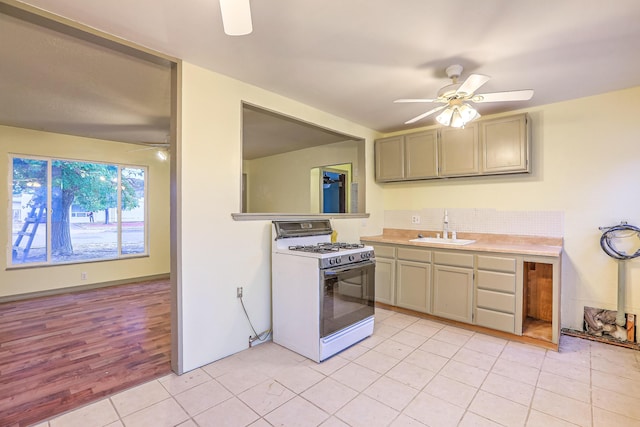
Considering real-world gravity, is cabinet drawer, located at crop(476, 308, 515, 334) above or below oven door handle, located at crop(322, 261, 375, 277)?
below

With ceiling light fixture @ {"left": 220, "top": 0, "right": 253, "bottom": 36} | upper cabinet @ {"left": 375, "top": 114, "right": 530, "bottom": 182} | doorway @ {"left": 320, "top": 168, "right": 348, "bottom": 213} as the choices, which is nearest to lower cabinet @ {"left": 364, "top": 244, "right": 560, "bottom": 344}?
upper cabinet @ {"left": 375, "top": 114, "right": 530, "bottom": 182}

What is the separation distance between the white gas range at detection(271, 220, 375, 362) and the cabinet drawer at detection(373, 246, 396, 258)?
0.71m

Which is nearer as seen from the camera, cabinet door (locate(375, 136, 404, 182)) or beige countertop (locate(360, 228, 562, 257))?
beige countertop (locate(360, 228, 562, 257))

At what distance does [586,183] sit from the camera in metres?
3.03

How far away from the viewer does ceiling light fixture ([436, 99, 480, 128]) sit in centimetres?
248

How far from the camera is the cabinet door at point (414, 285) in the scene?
337 centimetres

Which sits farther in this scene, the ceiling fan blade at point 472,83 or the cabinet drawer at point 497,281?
the cabinet drawer at point 497,281

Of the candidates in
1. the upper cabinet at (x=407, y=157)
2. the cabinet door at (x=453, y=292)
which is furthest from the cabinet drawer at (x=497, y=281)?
the upper cabinet at (x=407, y=157)

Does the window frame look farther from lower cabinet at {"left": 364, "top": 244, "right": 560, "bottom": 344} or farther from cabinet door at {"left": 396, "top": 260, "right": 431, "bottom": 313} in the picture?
cabinet door at {"left": 396, "top": 260, "right": 431, "bottom": 313}

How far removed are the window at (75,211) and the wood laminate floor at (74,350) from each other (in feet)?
2.55

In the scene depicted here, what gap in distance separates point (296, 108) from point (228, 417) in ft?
9.01

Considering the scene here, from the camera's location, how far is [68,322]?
3377 millimetres

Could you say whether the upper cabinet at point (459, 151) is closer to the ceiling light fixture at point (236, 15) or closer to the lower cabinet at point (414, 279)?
the lower cabinet at point (414, 279)

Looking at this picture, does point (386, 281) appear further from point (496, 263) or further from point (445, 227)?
point (496, 263)
